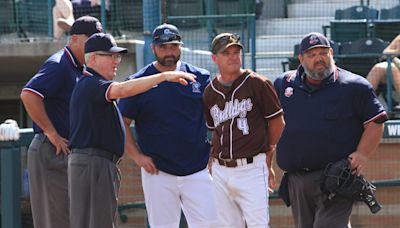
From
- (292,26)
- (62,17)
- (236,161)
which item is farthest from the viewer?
(292,26)

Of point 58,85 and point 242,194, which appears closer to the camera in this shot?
point 242,194

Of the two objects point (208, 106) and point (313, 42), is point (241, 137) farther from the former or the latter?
point (313, 42)

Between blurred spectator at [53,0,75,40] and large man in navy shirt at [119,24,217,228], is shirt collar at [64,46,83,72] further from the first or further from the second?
blurred spectator at [53,0,75,40]

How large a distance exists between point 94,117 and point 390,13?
839cm

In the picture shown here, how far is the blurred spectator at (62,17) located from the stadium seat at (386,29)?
4427 millimetres

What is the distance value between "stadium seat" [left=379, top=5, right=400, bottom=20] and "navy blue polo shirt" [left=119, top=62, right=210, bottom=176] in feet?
23.8

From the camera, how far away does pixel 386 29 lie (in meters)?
12.7

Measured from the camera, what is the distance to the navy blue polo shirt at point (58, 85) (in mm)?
6664

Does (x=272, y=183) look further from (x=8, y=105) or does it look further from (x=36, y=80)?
(x=8, y=105)

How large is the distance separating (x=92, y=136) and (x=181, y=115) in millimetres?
886

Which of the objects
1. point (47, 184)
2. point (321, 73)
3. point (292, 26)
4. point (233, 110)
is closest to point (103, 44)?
point (233, 110)

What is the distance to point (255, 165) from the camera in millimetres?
6254

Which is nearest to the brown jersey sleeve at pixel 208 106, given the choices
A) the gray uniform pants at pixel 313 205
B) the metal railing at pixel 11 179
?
the gray uniform pants at pixel 313 205

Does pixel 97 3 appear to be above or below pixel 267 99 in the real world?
above
